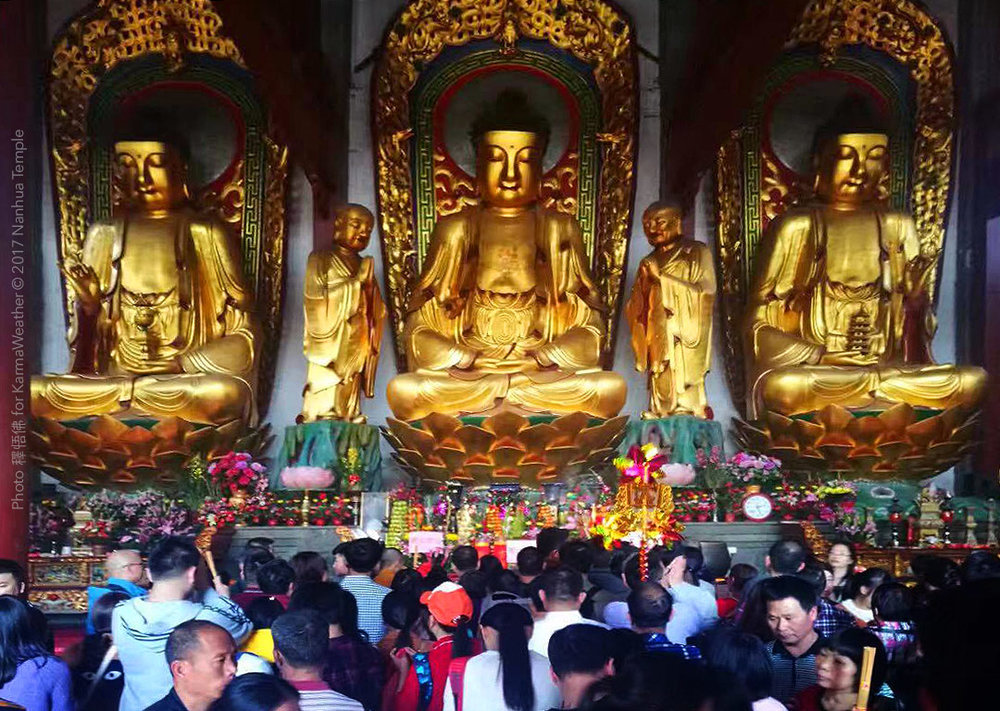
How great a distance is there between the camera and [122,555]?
16.9 ft

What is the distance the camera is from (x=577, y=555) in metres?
5.27

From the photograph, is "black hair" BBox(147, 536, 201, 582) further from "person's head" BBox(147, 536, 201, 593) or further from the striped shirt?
the striped shirt

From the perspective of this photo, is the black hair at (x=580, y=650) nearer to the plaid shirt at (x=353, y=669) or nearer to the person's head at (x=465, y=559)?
the plaid shirt at (x=353, y=669)

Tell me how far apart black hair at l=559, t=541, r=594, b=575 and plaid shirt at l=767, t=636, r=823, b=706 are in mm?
1252

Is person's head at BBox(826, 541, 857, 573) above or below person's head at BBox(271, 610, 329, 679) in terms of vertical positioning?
below

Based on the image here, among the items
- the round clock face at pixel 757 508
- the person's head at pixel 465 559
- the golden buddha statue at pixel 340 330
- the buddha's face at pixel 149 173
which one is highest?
the buddha's face at pixel 149 173

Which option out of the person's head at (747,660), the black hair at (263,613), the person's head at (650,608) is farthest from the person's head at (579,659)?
the black hair at (263,613)

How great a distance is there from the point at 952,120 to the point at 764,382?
101 inches

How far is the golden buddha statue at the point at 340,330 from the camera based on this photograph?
11211 mm

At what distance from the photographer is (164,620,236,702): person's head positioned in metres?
3.49

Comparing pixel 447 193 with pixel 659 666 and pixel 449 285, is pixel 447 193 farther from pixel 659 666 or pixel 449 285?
pixel 659 666

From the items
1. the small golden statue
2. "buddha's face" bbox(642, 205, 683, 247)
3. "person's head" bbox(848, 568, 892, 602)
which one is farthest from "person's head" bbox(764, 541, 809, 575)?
"buddha's face" bbox(642, 205, 683, 247)

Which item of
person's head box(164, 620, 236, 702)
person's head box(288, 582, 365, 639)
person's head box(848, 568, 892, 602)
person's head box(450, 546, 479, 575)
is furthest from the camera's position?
person's head box(450, 546, 479, 575)

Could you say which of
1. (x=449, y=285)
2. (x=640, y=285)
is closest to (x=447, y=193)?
(x=449, y=285)
